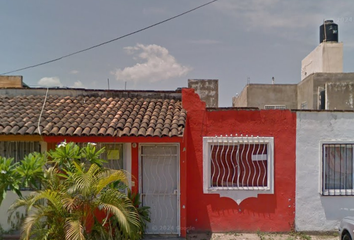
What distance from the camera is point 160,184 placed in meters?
6.04

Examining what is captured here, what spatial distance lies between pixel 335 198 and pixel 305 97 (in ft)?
27.7

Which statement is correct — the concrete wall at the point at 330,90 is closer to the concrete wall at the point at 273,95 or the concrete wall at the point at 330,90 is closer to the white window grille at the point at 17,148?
the concrete wall at the point at 273,95

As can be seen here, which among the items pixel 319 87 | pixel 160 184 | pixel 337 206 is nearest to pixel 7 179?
pixel 160 184

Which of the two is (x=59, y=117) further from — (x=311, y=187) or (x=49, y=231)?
(x=311, y=187)

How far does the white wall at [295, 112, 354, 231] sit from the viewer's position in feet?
20.4

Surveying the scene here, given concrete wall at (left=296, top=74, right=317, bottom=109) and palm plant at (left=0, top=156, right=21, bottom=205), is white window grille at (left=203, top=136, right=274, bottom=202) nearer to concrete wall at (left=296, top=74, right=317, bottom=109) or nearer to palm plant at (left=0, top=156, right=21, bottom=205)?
palm plant at (left=0, top=156, right=21, bottom=205)

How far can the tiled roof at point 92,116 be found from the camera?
17.5 feet

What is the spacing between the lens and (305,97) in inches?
523

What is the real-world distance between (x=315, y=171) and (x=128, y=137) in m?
5.04

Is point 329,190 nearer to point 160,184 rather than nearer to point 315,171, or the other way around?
point 315,171

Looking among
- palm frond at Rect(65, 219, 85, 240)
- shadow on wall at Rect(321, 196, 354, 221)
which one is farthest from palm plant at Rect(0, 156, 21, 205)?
shadow on wall at Rect(321, 196, 354, 221)

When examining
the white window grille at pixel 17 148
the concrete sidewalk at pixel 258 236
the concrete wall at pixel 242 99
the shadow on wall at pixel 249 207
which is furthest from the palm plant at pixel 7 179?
the concrete wall at pixel 242 99

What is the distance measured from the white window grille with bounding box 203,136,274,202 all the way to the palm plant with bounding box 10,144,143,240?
261cm

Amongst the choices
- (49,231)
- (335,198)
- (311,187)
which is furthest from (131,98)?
(335,198)
